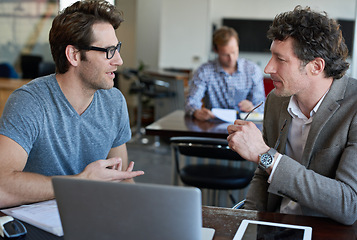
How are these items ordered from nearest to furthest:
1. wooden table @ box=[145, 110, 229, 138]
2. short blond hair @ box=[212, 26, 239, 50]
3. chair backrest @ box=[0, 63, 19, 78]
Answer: wooden table @ box=[145, 110, 229, 138]
short blond hair @ box=[212, 26, 239, 50]
chair backrest @ box=[0, 63, 19, 78]

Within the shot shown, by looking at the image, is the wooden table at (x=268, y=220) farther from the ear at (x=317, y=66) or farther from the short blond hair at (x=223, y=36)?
the short blond hair at (x=223, y=36)

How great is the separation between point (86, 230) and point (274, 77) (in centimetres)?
98

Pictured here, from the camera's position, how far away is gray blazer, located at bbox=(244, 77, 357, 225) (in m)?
1.42

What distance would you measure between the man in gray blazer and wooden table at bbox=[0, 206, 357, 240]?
0.06 meters

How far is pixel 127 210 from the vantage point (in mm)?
967

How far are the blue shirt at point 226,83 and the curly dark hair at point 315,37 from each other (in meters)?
2.13

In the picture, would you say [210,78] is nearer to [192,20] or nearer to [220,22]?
[192,20]

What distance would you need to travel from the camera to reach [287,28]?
1.64 m

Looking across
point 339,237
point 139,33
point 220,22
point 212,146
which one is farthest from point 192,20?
point 339,237

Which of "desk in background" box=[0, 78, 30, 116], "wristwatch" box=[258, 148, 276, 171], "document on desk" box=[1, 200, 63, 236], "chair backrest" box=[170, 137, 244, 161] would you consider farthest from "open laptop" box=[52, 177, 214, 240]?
"desk in background" box=[0, 78, 30, 116]

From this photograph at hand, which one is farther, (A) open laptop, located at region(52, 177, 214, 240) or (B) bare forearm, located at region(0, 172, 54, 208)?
(B) bare forearm, located at region(0, 172, 54, 208)

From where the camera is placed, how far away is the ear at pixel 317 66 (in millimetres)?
1639

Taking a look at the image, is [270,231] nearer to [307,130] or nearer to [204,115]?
[307,130]

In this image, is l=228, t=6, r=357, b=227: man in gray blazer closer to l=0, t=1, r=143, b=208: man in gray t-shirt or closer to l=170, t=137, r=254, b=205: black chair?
l=0, t=1, r=143, b=208: man in gray t-shirt
